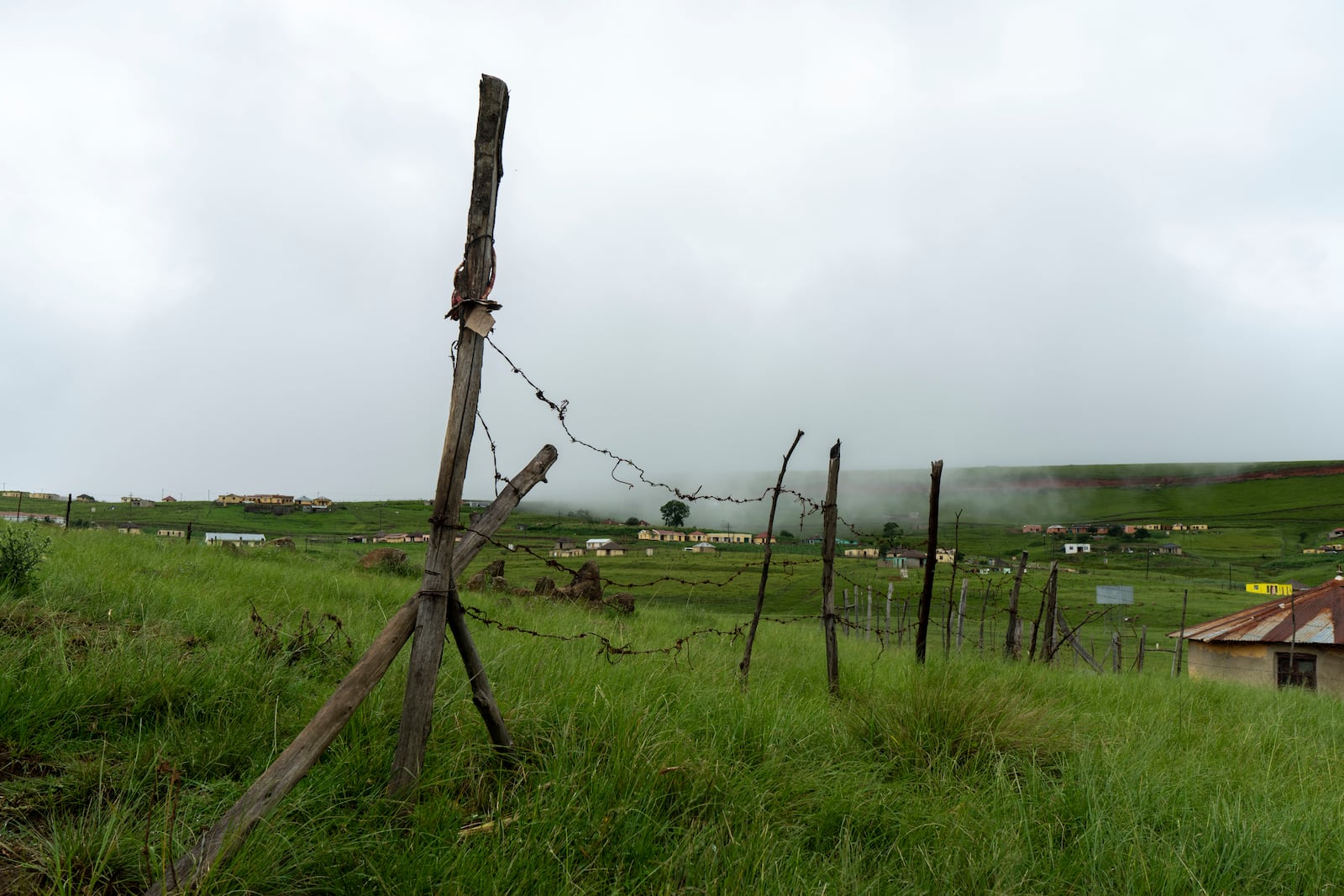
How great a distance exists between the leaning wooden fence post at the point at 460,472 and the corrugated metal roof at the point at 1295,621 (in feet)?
77.0

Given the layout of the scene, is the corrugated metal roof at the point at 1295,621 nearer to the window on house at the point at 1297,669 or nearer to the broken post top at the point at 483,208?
the window on house at the point at 1297,669

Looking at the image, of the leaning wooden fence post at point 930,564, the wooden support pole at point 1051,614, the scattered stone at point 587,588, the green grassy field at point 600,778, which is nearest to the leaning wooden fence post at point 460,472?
the green grassy field at point 600,778

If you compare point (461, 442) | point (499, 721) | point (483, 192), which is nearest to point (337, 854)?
point (499, 721)

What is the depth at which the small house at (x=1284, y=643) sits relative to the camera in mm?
18641

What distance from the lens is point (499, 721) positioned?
318 centimetres

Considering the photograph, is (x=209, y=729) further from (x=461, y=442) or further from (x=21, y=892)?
(x=461, y=442)

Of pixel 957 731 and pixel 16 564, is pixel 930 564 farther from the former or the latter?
pixel 16 564

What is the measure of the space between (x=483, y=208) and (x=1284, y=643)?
2561 cm

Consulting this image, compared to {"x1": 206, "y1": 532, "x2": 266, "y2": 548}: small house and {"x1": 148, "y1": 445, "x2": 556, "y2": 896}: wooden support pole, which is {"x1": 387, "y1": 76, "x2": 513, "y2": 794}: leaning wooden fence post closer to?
{"x1": 148, "y1": 445, "x2": 556, "y2": 896}: wooden support pole

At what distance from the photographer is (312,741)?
8.45 ft

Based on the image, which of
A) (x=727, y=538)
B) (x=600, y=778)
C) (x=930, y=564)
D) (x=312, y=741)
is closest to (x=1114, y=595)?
(x=930, y=564)

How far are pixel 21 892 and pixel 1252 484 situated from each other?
208 meters

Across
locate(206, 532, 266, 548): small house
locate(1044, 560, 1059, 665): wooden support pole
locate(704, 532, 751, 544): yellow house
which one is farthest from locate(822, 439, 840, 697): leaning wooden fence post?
locate(704, 532, 751, 544): yellow house

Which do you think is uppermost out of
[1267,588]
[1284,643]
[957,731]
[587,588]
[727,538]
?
[957,731]
